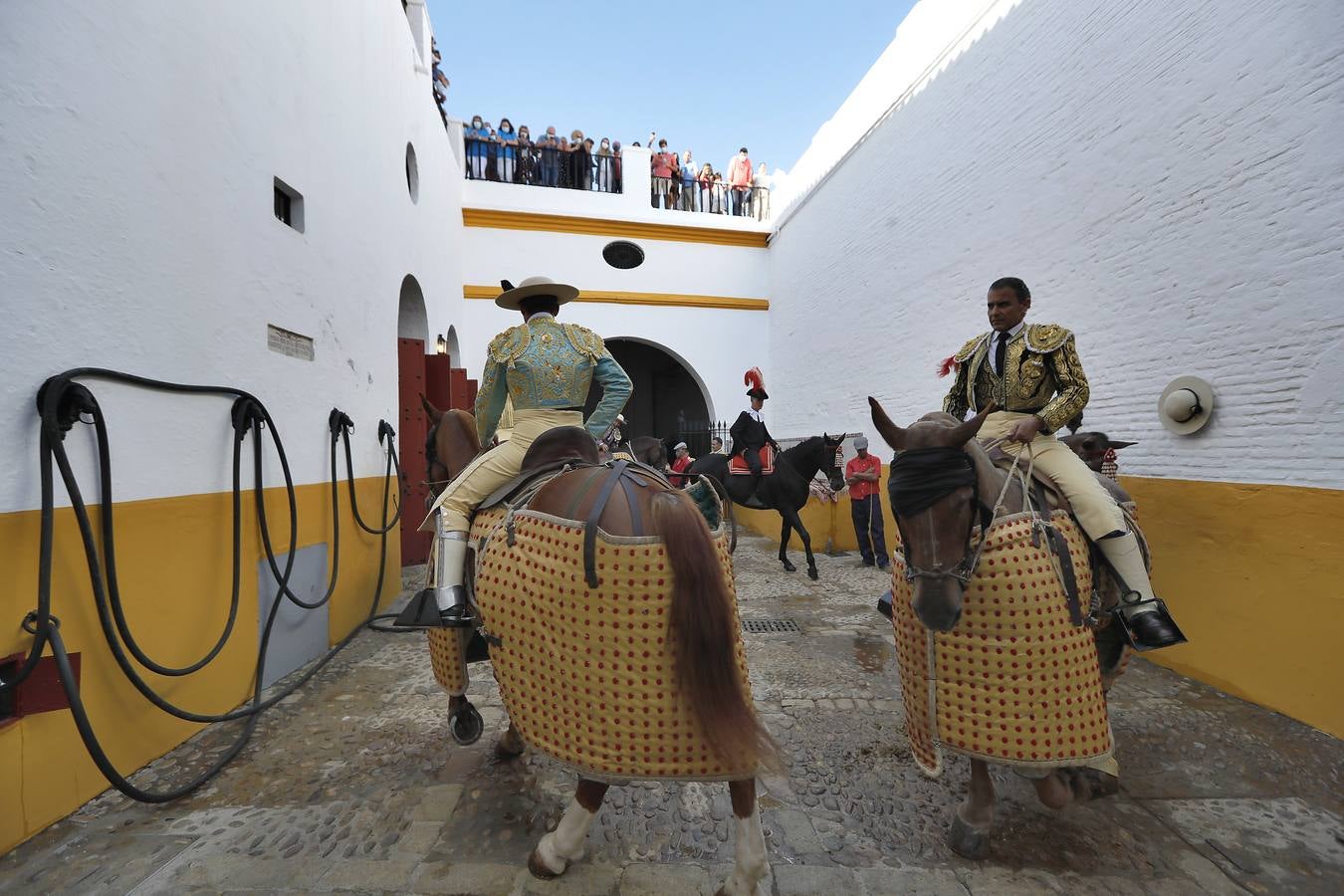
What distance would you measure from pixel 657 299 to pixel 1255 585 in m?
9.13

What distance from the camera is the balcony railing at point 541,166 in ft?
35.3

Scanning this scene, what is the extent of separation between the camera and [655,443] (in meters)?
7.99

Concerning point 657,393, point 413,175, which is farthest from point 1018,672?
point 657,393

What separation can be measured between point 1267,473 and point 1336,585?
628 millimetres

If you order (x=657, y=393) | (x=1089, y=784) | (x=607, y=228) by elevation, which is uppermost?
(x=607, y=228)

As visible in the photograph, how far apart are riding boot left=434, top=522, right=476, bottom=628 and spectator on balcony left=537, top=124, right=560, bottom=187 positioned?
34.3 ft

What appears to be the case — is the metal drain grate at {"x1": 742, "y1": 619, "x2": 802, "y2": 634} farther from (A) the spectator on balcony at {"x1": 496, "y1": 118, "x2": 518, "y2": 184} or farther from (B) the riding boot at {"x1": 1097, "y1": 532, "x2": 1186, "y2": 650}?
(A) the spectator on balcony at {"x1": 496, "y1": 118, "x2": 518, "y2": 184}

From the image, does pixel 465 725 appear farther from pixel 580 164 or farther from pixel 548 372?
pixel 580 164

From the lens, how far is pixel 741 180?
12.4 meters

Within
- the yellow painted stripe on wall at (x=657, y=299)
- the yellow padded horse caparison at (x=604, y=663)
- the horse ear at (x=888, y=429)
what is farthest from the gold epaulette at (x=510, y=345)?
the yellow painted stripe on wall at (x=657, y=299)

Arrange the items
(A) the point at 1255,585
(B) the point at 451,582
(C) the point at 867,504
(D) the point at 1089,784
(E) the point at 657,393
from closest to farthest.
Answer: (D) the point at 1089,784 < (B) the point at 451,582 < (A) the point at 1255,585 < (C) the point at 867,504 < (E) the point at 657,393

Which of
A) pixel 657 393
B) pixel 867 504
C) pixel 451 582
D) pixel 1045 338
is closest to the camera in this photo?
pixel 451 582

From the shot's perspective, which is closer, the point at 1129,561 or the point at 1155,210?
the point at 1129,561

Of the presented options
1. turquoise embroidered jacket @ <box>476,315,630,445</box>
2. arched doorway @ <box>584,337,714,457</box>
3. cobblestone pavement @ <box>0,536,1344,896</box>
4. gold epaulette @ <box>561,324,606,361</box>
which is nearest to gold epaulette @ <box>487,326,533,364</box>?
turquoise embroidered jacket @ <box>476,315,630,445</box>
